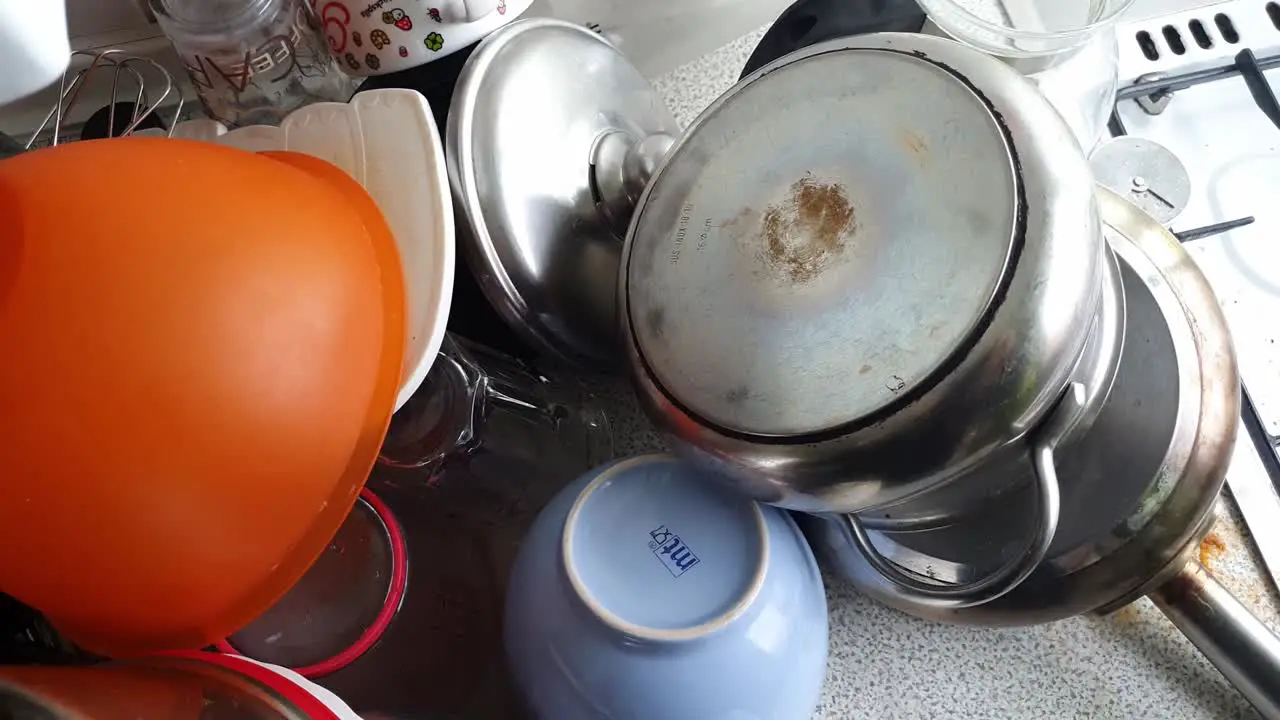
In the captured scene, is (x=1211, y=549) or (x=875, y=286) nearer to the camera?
(x=875, y=286)

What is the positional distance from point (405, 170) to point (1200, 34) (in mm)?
631

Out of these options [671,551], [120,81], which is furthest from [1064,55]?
[120,81]

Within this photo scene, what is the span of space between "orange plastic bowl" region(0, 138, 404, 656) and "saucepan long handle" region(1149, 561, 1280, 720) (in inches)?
17.8

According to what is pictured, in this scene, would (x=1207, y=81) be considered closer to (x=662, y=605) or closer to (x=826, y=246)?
(x=826, y=246)

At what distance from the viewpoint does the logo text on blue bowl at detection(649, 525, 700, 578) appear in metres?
0.42

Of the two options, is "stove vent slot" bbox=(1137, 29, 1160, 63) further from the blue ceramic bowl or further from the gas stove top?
the blue ceramic bowl

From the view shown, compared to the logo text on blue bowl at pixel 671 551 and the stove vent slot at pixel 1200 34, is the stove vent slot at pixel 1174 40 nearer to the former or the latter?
the stove vent slot at pixel 1200 34

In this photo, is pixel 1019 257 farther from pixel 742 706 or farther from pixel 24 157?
pixel 24 157

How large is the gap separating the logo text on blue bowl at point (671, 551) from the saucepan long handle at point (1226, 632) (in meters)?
0.29

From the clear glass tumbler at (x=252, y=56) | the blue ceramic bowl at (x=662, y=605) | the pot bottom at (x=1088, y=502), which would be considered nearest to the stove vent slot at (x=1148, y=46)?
the pot bottom at (x=1088, y=502)

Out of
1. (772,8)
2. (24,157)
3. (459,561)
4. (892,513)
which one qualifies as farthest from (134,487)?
(772,8)

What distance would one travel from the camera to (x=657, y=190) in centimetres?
46

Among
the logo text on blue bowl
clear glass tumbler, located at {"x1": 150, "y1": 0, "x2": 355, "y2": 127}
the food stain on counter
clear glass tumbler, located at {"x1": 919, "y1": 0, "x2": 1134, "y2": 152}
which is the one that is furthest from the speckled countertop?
clear glass tumbler, located at {"x1": 150, "y1": 0, "x2": 355, "y2": 127}

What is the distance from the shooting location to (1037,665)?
51 cm
